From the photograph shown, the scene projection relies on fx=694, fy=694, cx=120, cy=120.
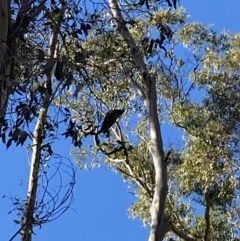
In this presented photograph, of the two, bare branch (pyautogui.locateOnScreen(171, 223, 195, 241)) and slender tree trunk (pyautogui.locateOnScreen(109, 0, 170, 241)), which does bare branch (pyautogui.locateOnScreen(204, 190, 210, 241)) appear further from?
slender tree trunk (pyautogui.locateOnScreen(109, 0, 170, 241))

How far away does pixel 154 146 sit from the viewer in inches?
252

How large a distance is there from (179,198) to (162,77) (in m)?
1.85

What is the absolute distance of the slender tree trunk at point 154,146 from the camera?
5805 mm

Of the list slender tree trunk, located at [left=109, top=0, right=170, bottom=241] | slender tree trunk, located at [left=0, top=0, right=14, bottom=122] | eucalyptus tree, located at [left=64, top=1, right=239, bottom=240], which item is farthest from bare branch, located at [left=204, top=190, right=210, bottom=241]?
slender tree trunk, located at [left=0, top=0, right=14, bottom=122]

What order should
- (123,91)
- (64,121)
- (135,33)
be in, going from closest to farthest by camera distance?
(64,121) → (123,91) → (135,33)

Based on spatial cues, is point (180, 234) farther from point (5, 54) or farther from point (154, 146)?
point (5, 54)

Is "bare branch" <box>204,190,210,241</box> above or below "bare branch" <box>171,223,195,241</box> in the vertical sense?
above

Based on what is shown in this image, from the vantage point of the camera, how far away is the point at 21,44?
13.4ft

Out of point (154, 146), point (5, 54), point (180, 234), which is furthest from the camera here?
point (180, 234)

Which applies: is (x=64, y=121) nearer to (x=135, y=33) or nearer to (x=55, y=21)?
(x=55, y=21)

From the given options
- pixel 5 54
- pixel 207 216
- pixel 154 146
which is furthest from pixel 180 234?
pixel 5 54

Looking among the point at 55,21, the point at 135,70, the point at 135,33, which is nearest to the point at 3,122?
the point at 55,21

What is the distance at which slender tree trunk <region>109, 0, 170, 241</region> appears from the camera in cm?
580

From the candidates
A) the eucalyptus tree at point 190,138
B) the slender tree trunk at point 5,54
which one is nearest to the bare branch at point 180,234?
the eucalyptus tree at point 190,138
